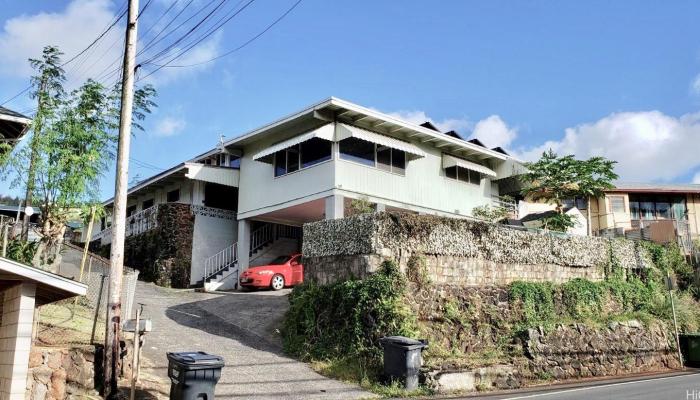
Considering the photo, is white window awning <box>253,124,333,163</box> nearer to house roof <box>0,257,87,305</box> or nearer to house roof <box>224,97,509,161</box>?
house roof <box>224,97,509,161</box>

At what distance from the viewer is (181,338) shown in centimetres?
1368

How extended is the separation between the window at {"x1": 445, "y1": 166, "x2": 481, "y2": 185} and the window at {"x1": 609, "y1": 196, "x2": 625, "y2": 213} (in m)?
14.5

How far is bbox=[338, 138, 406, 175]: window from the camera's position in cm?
2053

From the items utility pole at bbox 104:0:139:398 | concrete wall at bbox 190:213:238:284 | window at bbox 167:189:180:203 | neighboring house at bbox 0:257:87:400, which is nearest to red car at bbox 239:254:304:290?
concrete wall at bbox 190:213:238:284

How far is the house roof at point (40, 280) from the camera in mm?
7629

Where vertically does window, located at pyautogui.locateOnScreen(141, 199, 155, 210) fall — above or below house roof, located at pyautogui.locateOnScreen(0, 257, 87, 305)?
above

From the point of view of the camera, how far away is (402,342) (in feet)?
38.1

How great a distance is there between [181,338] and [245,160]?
1191cm

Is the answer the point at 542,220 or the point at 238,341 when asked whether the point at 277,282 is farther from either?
the point at 542,220

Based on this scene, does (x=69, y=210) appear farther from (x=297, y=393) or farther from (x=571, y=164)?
(x=571, y=164)

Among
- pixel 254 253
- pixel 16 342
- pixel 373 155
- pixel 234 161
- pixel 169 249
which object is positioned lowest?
pixel 16 342

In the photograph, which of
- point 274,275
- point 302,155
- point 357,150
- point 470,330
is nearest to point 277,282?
point 274,275

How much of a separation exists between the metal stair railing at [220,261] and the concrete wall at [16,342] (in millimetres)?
15522

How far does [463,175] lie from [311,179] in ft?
25.9
